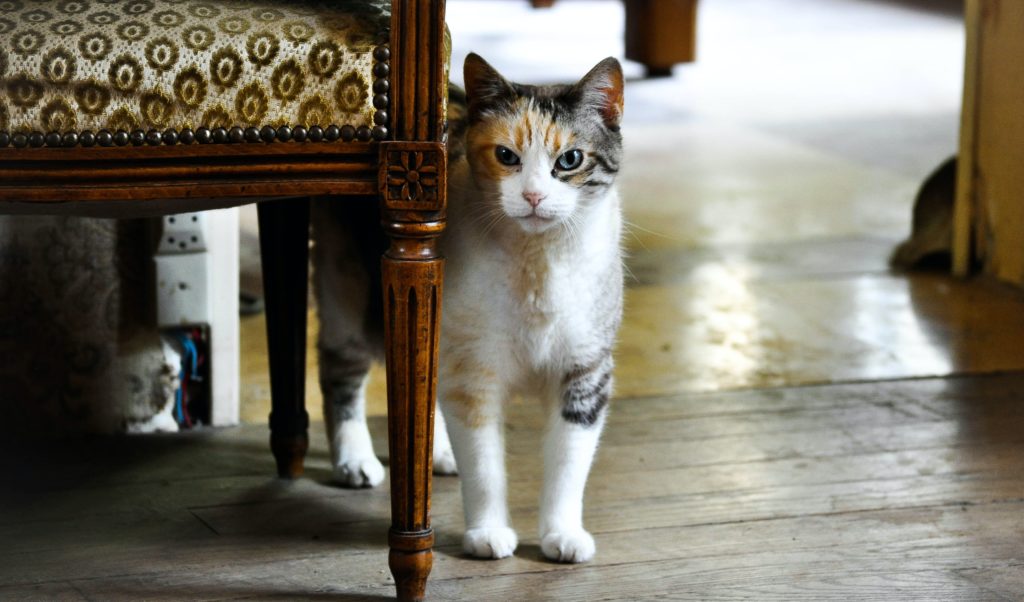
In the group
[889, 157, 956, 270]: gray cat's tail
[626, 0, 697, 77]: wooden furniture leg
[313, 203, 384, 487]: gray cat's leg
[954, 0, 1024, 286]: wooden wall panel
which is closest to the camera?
[313, 203, 384, 487]: gray cat's leg

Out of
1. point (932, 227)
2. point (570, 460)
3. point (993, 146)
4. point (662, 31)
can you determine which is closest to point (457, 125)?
point (570, 460)

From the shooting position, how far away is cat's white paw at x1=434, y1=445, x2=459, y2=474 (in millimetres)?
1866

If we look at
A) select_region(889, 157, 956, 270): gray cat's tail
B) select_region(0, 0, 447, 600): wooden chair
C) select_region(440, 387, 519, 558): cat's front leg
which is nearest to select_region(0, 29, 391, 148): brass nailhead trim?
select_region(0, 0, 447, 600): wooden chair

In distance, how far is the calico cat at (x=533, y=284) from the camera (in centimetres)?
146

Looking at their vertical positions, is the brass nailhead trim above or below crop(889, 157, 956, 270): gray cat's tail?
above

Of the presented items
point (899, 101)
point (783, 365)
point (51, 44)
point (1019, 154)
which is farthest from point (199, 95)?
point (899, 101)

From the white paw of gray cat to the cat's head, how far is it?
0.49m

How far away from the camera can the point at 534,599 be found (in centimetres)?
146

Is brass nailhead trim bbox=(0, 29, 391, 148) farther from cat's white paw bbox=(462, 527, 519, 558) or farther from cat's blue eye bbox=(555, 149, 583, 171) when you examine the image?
cat's white paw bbox=(462, 527, 519, 558)

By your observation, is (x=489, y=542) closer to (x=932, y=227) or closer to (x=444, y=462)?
(x=444, y=462)

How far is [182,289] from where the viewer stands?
1982 mm

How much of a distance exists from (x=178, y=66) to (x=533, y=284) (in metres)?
0.47

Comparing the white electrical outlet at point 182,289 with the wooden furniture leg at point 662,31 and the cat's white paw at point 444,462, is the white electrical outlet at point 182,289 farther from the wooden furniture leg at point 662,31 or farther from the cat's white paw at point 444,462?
the wooden furniture leg at point 662,31

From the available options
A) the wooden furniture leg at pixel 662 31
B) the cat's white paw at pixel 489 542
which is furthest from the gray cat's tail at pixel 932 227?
the wooden furniture leg at pixel 662 31
